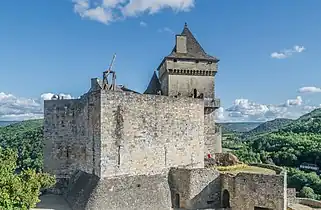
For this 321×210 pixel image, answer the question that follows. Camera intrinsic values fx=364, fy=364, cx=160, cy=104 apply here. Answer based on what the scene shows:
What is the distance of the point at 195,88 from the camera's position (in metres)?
30.1

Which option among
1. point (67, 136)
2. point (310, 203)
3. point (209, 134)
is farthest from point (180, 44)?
point (310, 203)

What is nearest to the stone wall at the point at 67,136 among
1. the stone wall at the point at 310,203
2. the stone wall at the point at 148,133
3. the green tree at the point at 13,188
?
the stone wall at the point at 148,133

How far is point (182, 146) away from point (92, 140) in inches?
258

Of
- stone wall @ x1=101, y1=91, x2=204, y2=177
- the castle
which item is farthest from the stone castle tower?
the castle

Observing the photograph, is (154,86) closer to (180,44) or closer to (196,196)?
(180,44)

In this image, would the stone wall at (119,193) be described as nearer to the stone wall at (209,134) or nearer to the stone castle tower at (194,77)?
the stone wall at (209,134)

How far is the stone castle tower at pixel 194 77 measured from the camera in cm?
2958

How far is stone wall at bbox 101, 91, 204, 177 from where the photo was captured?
20.4 meters

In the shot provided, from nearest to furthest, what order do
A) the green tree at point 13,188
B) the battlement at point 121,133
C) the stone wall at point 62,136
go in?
the green tree at point 13,188, the battlement at point 121,133, the stone wall at point 62,136

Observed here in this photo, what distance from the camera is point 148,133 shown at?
22.4 metres

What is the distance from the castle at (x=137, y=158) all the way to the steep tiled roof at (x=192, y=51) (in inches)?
206

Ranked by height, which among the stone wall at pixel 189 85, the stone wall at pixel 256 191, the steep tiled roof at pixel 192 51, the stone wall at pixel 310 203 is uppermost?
the steep tiled roof at pixel 192 51

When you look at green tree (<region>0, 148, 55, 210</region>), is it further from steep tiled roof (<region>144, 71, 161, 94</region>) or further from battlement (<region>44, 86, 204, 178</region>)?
steep tiled roof (<region>144, 71, 161, 94</region>)

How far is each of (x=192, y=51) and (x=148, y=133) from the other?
10798 mm
